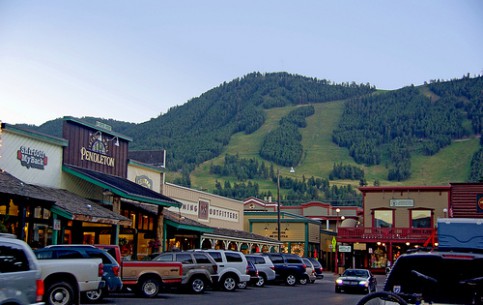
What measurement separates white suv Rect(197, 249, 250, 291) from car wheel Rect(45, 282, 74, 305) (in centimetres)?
1282

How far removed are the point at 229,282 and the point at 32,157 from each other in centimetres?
1083

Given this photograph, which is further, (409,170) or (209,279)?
(409,170)

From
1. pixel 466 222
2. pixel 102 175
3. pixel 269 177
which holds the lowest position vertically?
pixel 466 222

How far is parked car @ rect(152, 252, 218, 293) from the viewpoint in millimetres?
29062

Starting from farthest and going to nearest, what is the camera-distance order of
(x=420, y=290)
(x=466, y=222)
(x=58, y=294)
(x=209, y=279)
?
(x=209, y=279)
(x=466, y=222)
(x=58, y=294)
(x=420, y=290)

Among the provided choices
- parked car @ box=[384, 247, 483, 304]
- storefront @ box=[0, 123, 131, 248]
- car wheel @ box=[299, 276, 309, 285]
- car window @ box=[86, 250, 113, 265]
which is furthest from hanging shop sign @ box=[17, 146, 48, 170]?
parked car @ box=[384, 247, 483, 304]

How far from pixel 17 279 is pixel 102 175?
26.6 metres

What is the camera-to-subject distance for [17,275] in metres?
12.0

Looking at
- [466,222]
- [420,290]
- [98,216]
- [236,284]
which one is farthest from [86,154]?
[420,290]

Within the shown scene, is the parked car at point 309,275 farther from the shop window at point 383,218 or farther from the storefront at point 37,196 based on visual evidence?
the shop window at point 383,218

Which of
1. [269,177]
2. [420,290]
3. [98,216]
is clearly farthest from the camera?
[269,177]

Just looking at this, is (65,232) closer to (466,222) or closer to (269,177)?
(466,222)

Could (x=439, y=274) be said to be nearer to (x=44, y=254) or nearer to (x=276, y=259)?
(x=44, y=254)

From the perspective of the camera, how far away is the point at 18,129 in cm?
3244
